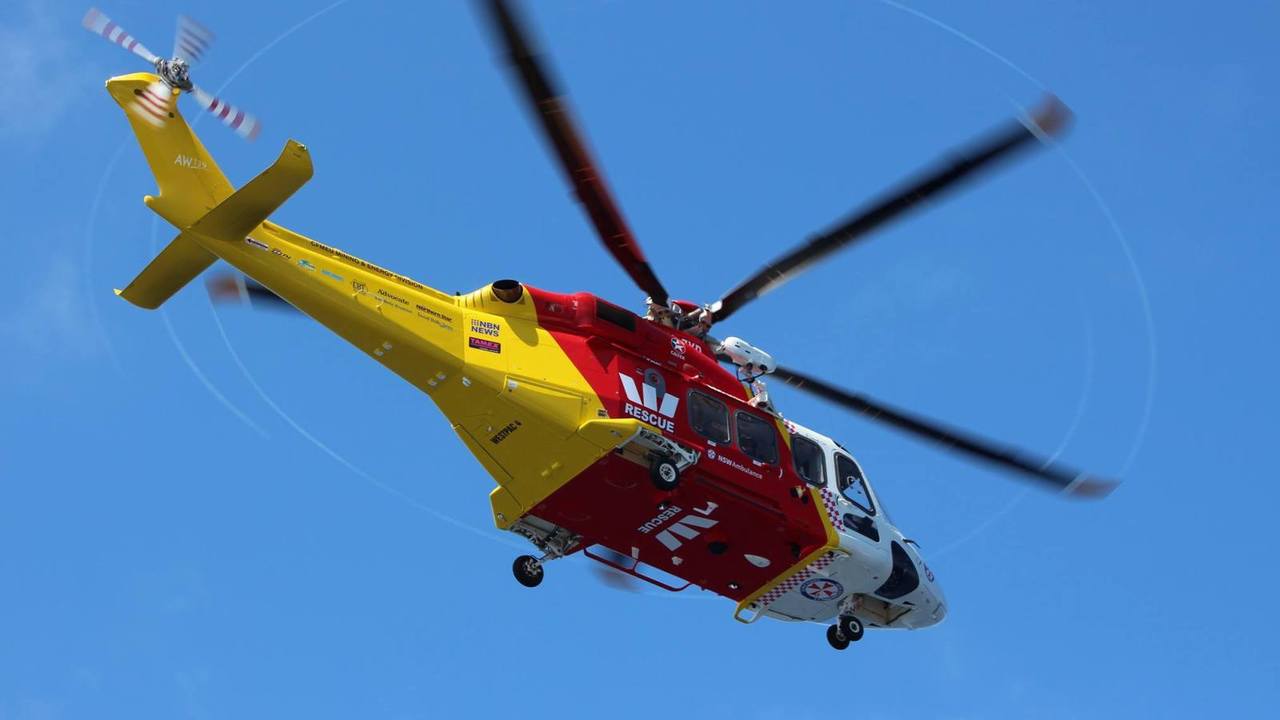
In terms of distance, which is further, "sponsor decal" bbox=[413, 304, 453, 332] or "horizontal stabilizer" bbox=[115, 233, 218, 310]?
"sponsor decal" bbox=[413, 304, 453, 332]

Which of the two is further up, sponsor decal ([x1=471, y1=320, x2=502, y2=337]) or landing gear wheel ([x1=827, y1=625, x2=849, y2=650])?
sponsor decal ([x1=471, y1=320, x2=502, y2=337])

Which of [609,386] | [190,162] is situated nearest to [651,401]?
[609,386]

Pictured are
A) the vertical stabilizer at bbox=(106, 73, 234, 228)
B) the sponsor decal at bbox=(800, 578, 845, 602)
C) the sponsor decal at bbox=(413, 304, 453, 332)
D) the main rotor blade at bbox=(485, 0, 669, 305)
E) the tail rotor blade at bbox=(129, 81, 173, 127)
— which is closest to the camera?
the main rotor blade at bbox=(485, 0, 669, 305)

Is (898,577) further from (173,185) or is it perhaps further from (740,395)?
(173,185)

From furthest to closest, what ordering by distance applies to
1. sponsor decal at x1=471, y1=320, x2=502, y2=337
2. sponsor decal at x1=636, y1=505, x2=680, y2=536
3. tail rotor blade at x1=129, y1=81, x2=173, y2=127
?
sponsor decal at x1=636, y1=505, x2=680, y2=536 < sponsor decal at x1=471, y1=320, x2=502, y2=337 < tail rotor blade at x1=129, y1=81, x2=173, y2=127

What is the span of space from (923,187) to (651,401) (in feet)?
15.6

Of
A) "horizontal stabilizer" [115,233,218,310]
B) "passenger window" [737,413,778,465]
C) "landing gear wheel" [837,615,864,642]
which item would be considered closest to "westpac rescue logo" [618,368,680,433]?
"passenger window" [737,413,778,465]

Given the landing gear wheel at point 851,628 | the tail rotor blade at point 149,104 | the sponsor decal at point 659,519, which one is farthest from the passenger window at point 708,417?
the tail rotor blade at point 149,104

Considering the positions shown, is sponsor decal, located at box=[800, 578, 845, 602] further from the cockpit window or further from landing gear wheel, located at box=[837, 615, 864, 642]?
the cockpit window

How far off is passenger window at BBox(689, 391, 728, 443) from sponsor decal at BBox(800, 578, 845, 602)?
2.83 m

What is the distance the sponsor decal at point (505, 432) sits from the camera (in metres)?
22.3

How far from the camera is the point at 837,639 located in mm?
25688

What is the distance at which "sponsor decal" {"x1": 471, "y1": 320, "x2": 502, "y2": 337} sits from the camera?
22.3 meters

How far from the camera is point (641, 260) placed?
73.7 feet
